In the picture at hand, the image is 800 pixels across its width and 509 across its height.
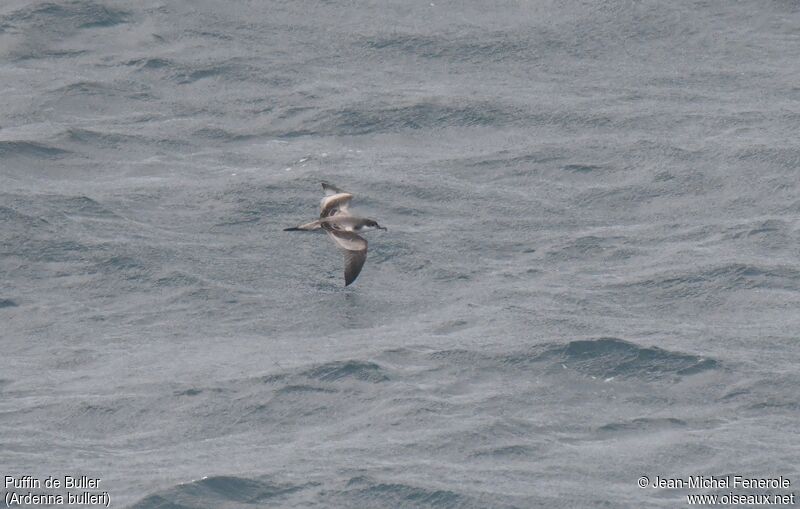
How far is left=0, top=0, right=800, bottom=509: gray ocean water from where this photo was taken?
17.6 meters

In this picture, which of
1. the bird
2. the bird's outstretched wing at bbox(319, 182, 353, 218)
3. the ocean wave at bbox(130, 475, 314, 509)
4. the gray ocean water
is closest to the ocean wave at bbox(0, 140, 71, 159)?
the gray ocean water

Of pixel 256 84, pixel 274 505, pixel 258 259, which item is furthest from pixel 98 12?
pixel 274 505

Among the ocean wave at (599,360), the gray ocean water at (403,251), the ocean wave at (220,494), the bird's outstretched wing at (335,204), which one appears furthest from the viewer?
the bird's outstretched wing at (335,204)

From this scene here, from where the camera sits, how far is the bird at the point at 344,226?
21.5m

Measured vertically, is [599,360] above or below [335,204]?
below

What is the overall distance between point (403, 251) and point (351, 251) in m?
1.09

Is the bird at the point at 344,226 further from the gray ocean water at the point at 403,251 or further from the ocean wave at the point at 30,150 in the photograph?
the ocean wave at the point at 30,150

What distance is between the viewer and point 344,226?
2214 centimetres

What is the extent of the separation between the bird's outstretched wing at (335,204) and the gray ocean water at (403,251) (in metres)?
0.49

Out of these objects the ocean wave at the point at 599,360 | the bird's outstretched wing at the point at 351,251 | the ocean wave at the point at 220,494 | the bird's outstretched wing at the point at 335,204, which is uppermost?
the bird's outstretched wing at the point at 335,204

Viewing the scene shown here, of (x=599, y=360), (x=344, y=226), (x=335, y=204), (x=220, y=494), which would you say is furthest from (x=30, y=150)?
(x=220, y=494)

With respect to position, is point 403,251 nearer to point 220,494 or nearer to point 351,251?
point 351,251

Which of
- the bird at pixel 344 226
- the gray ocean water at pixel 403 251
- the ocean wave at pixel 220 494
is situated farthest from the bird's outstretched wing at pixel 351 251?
the ocean wave at pixel 220 494

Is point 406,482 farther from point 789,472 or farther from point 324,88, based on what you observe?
Result: point 324,88
